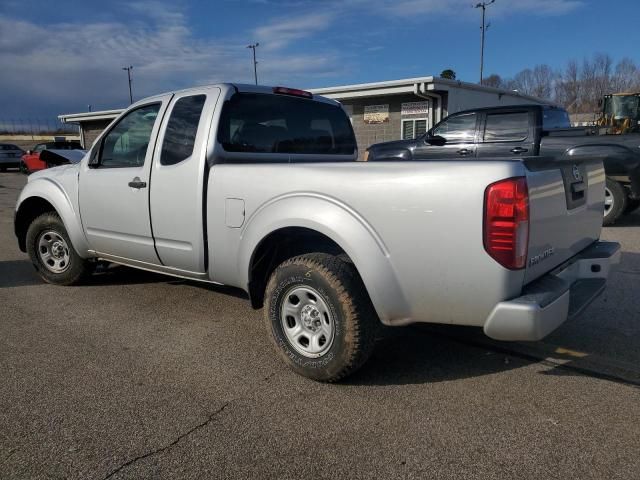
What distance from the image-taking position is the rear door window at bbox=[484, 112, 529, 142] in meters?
8.46

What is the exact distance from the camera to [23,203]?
5.67m

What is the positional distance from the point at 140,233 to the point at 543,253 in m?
3.10

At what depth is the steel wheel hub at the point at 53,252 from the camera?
5559 millimetres

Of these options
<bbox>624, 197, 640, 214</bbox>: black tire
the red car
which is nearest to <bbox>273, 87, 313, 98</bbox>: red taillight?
<bbox>624, 197, 640, 214</bbox>: black tire

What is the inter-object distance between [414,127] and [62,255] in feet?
52.4

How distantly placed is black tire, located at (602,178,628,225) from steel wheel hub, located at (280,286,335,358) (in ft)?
22.7

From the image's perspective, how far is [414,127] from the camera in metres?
19.7

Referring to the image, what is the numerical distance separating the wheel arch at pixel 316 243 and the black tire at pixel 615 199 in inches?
268

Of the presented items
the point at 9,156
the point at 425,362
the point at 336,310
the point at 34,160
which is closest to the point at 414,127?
the point at 34,160

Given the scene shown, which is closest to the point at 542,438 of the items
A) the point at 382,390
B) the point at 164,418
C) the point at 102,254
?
the point at 382,390

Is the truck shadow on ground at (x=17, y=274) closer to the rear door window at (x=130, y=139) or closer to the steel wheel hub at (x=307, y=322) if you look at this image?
the rear door window at (x=130, y=139)

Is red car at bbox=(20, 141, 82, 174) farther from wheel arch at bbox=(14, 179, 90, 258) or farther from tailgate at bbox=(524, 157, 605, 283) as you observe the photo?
tailgate at bbox=(524, 157, 605, 283)

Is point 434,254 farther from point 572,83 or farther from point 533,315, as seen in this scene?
point 572,83

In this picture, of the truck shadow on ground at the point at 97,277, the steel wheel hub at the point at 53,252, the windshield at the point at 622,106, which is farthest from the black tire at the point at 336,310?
the windshield at the point at 622,106
